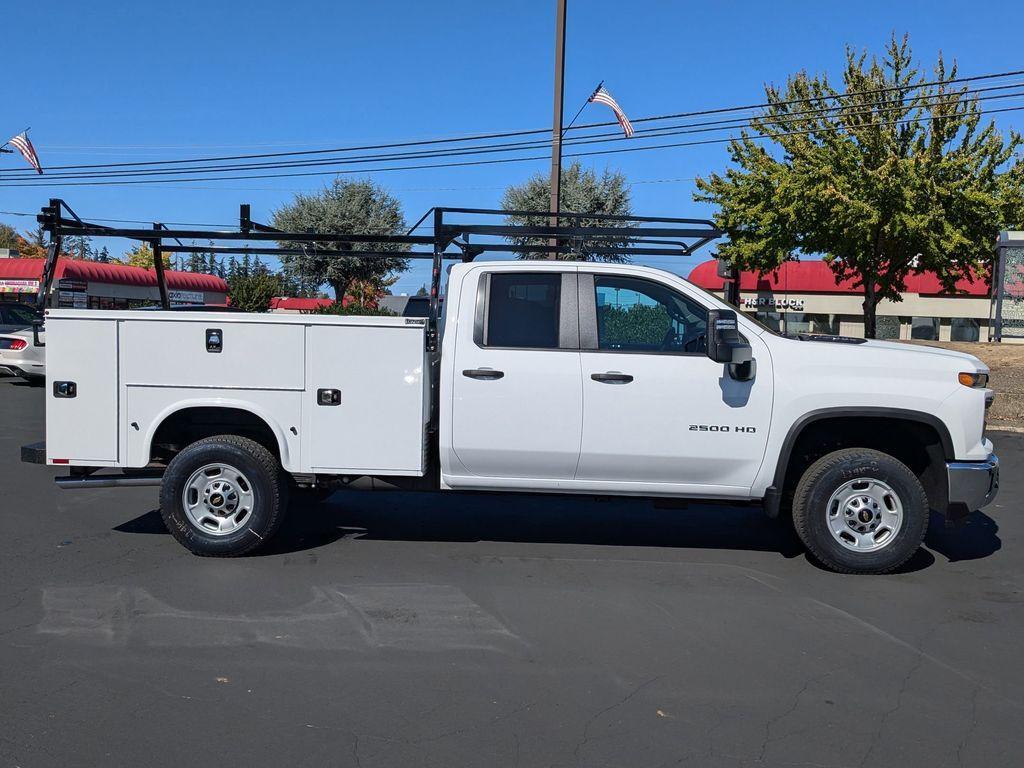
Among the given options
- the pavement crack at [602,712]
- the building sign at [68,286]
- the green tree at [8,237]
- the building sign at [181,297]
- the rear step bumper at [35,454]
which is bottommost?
the pavement crack at [602,712]

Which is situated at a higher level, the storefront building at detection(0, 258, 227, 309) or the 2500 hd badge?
the storefront building at detection(0, 258, 227, 309)

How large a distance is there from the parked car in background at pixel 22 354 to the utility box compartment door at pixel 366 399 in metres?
13.5

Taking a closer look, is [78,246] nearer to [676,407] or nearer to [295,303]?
[295,303]

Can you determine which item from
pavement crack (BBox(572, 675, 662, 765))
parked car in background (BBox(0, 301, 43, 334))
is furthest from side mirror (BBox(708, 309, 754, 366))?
parked car in background (BBox(0, 301, 43, 334))

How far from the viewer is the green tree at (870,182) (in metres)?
23.4

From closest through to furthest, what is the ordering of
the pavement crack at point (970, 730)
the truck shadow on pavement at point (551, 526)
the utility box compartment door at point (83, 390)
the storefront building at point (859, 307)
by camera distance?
the pavement crack at point (970, 730) → the utility box compartment door at point (83, 390) → the truck shadow on pavement at point (551, 526) → the storefront building at point (859, 307)

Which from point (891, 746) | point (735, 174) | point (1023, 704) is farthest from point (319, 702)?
point (735, 174)

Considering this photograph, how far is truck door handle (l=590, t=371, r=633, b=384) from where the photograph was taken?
5859 mm

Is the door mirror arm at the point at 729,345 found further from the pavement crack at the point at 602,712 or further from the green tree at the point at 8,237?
the green tree at the point at 8,237

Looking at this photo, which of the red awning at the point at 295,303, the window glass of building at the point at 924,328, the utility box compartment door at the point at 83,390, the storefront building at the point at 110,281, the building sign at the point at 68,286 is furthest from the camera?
the window glass of building at the point at 924,328

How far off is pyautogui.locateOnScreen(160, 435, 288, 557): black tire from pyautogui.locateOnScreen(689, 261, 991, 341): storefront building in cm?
4250

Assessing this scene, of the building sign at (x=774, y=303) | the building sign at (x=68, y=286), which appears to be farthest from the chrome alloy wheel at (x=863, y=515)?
the building sign at (x=774, y=303)

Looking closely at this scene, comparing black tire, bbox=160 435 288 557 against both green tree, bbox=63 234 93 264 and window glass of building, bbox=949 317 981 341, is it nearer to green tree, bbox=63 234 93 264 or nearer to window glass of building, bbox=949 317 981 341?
green tree, bbox=63 234 93 264

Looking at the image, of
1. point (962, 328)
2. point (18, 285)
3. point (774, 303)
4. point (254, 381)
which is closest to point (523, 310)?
point (254, 381)
